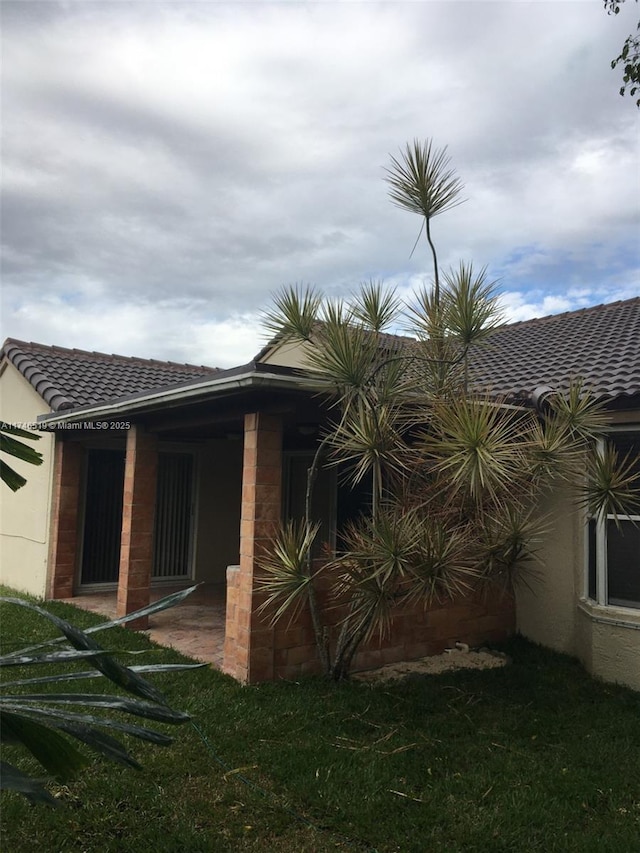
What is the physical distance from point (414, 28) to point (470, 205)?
6.15 feet

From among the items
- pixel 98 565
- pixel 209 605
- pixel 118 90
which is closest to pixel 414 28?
pixel 118 90

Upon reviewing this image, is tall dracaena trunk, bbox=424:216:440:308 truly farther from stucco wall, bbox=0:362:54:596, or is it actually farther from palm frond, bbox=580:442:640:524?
stucco wall, bbox=0:362:54:596

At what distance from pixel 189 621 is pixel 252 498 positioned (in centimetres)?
366

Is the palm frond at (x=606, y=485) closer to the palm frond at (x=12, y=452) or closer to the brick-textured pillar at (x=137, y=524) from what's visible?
the palm frond at (x=12, y=452)

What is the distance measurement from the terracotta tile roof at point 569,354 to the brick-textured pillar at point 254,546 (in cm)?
265

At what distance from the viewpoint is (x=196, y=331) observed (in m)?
26.3

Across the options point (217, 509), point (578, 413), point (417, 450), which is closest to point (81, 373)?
point (217, 509)

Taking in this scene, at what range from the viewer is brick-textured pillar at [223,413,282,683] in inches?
254

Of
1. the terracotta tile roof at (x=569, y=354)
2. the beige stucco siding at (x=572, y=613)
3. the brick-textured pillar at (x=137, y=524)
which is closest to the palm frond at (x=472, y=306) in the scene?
the terracotta tile roof at (x=569, y=354)

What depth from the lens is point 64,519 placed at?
10859 mm

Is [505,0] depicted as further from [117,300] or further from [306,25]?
[117,300]

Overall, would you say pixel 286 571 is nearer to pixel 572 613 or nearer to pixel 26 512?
pixel 572 613

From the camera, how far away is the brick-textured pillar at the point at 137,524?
29.0 ft

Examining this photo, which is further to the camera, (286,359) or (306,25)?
(286,359)
